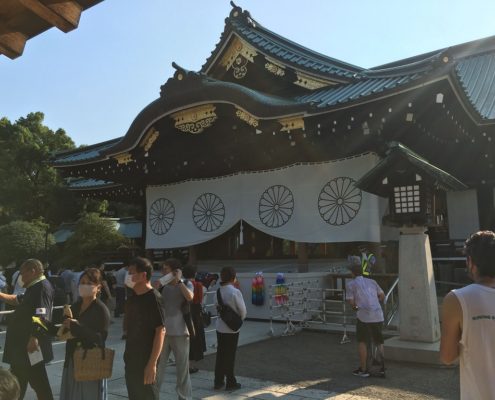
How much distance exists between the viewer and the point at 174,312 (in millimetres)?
5211

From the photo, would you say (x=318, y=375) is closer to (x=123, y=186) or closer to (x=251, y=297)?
(x=251, y=297)

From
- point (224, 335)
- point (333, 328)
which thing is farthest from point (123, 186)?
point (224, 335)

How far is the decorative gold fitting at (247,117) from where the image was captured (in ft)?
36.1

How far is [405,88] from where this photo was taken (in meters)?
8.91

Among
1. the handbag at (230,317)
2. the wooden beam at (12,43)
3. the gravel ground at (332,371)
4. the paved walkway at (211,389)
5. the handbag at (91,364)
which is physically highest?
the wooden beam at (12,43)

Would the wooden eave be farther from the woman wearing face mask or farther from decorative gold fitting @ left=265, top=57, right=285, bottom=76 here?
decorative gold fitting @ left=265, top=57, right=285, bottom=76

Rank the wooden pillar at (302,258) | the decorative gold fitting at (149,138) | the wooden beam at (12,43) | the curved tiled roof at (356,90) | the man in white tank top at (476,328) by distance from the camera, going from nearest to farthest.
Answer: the man in white tank top at (476,328) → the wooden beam at (12,43) → the curved tiled roof at (356,90) → the wooden pillar at (302,258) → the decorative gold fitting at (149,138)

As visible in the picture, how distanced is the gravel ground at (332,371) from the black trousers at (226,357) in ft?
2.55

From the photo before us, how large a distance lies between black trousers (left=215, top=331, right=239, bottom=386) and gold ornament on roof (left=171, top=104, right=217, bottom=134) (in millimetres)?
7375

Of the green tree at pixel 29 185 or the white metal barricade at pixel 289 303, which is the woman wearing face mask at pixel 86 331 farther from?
the green tree at pixel 29 185

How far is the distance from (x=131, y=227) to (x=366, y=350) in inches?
779

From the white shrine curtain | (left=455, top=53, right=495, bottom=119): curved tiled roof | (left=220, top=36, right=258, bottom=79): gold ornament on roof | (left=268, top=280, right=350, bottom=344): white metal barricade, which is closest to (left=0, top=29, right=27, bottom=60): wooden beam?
(left=268, top=280, right=350, bottom=344): white metal barricade

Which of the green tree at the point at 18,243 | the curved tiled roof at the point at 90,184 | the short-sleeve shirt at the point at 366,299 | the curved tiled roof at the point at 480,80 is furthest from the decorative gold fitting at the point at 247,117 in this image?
the green tree at the point at 18,243

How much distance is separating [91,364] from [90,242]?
578 inches
